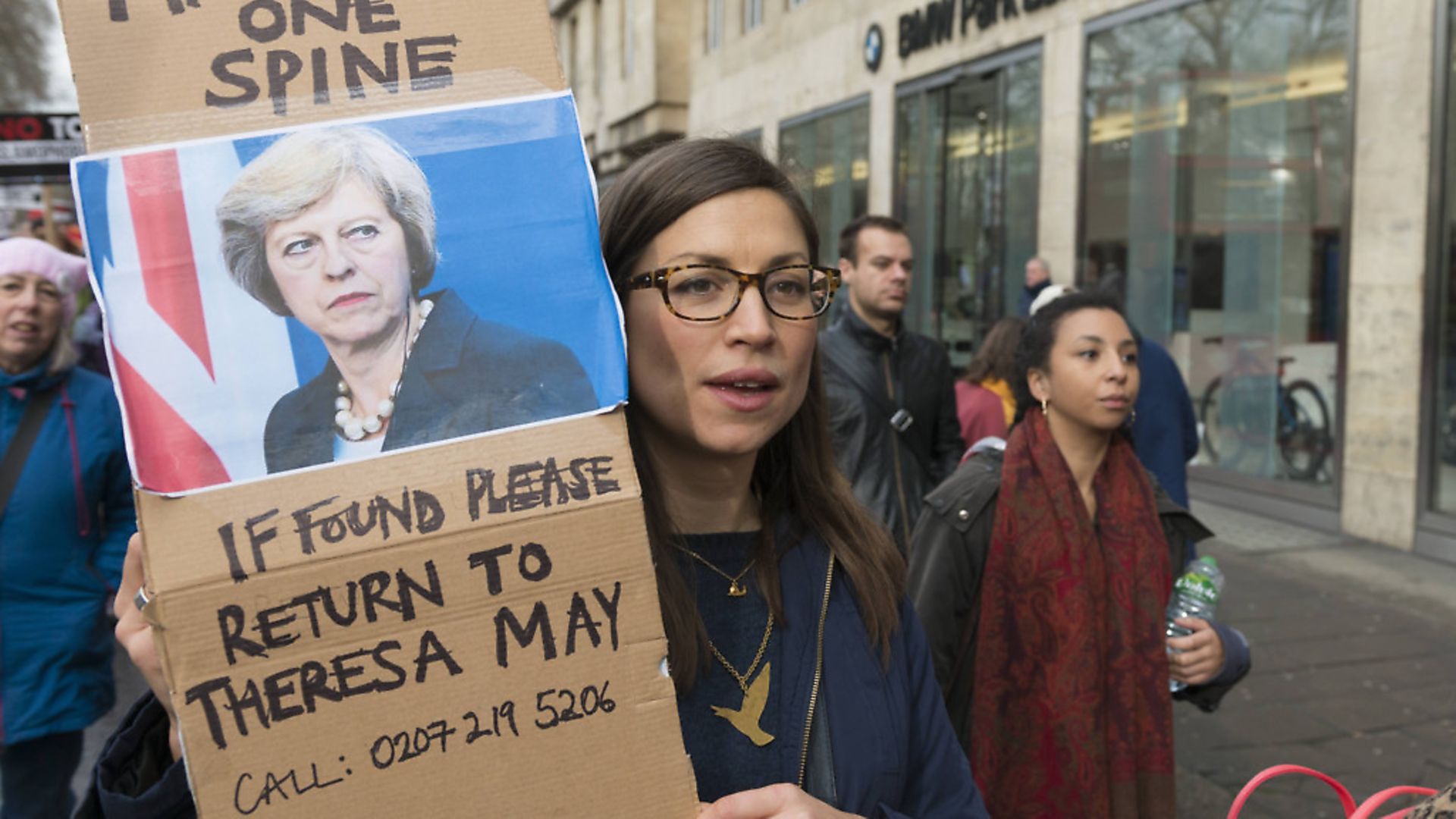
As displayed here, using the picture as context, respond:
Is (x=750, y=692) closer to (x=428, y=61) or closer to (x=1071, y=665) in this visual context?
(x=428, y=61)

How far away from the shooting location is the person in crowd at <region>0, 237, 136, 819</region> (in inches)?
131

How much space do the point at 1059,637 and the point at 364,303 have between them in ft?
6.70

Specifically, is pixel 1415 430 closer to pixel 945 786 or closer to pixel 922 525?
pixel 922 525

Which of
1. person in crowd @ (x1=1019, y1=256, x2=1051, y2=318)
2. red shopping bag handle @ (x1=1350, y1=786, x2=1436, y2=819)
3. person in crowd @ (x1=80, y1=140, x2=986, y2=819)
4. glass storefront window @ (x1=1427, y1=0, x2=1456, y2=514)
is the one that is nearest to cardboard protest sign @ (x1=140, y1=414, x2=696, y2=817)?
person in crowd @ (x1=80, y1=140, x2=986, y2=819)

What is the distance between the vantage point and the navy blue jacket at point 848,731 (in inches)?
57.3

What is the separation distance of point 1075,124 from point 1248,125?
2.12 m

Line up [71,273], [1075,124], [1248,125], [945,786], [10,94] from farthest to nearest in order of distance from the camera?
1. [10,94]
2. [1075,124]
3. [1248,125]
4. [71,273]
5. [945,786]

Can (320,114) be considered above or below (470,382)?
above

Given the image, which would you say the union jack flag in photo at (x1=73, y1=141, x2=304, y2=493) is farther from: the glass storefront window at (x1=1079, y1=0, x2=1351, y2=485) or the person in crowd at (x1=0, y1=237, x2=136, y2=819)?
the glass storefront window at (x1=1079, y1=0, x2=1351, y2=485)

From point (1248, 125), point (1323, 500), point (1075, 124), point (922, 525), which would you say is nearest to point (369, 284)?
point (922, 525)

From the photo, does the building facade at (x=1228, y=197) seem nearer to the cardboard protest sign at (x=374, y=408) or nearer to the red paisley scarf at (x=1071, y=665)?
the red paisley scarf at (x=1071, y=665)

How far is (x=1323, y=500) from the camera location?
28.6ft

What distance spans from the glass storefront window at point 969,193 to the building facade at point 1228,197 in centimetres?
3

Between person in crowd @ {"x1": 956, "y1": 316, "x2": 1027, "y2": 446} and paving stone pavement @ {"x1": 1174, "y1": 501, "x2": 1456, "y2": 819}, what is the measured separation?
1.48 metres
